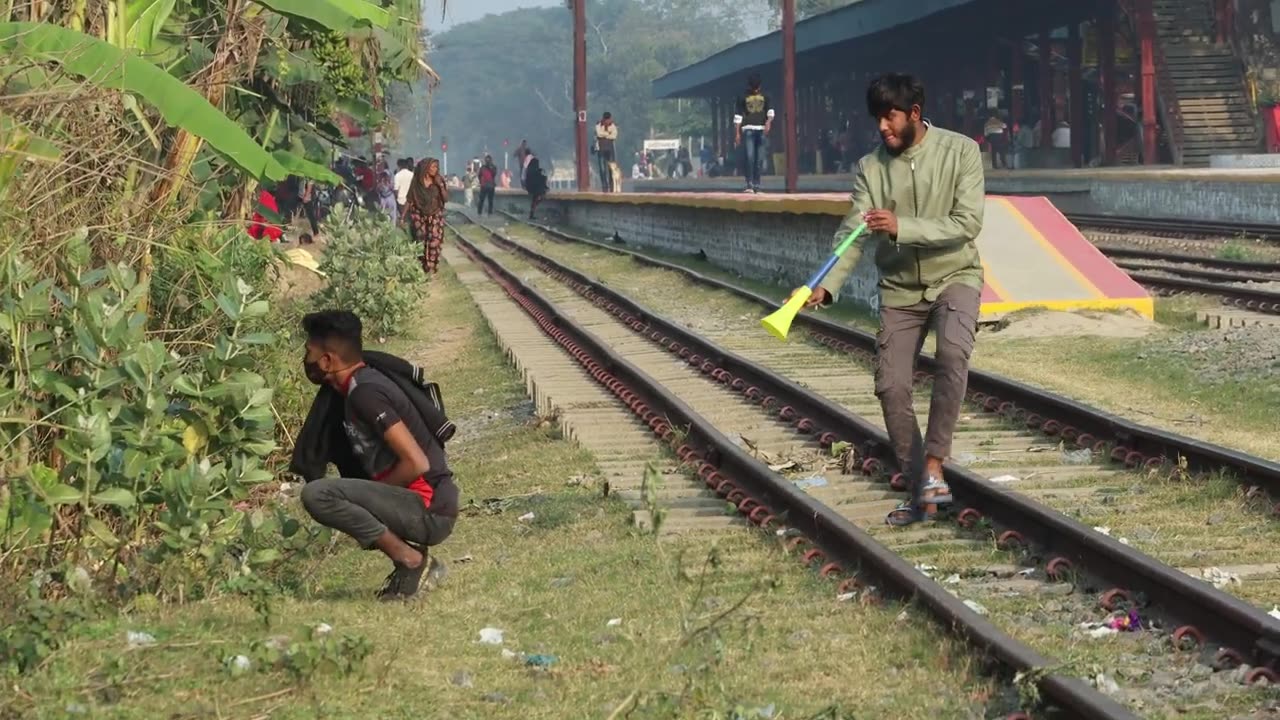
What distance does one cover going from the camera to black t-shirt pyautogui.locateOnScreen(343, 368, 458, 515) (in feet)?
21.6

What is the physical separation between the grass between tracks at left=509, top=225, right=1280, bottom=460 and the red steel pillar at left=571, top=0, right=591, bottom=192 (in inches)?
1157

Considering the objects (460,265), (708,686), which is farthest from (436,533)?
(460,265)

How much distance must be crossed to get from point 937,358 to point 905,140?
93cm

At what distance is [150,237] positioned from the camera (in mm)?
8258

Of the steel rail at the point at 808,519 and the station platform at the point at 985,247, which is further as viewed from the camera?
the station platform at the point at 985,247

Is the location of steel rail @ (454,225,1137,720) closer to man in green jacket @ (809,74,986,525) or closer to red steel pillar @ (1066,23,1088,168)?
man in green jacket @ (809,74,986,525)

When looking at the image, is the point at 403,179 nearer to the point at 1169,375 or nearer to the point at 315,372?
the point at 1169,375

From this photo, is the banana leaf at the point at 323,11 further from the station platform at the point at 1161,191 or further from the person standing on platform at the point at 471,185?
the person standing on platform at the point at 471,185

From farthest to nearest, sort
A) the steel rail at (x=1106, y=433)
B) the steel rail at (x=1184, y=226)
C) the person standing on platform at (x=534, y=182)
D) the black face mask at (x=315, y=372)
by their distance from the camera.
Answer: the person standing on platform at (x=534, y=182) < the steel rail at (x=1184, y=226) < the steel rail at (x=1106, y=433) < the black face mask at (x=315, y=372)

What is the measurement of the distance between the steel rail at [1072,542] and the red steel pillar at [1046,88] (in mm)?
31976

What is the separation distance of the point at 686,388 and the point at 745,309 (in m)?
6.30

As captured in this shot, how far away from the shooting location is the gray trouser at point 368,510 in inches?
263

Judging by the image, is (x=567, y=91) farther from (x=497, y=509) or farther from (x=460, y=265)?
(x=497, y=509)

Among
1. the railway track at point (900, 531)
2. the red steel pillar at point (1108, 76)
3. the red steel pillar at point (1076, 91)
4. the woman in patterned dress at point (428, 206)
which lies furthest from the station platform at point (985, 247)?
the red steel pillar at point (1076, 91)
